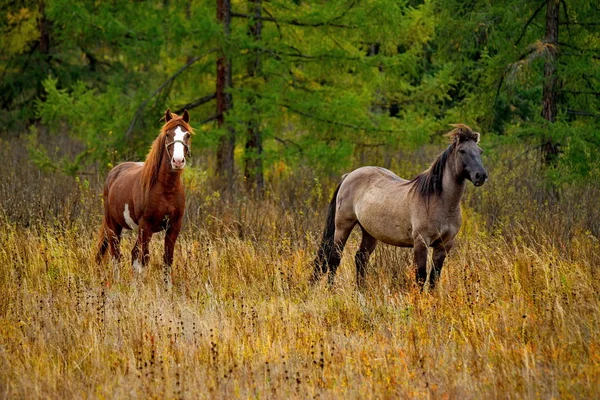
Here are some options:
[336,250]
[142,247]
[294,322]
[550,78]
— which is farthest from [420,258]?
[550,78]

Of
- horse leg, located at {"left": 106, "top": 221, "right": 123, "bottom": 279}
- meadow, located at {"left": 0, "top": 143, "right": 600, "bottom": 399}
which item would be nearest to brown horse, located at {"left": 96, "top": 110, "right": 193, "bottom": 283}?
horse leg, located at {"left": 106, "top": 221, "right": 123, "bottom": 279}

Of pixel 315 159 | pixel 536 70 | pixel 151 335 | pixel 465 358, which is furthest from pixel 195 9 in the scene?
pixel 465 358

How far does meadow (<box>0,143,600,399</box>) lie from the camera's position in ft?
14.7

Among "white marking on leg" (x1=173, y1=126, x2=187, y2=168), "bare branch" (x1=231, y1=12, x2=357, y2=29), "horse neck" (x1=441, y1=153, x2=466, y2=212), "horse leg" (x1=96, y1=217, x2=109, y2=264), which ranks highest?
"bare branch" (x1=231, y1=12, x2=357, y2=29)

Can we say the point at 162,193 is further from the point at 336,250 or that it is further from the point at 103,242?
the point at 336,250

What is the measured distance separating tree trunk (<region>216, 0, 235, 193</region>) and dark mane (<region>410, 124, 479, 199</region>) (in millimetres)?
5168

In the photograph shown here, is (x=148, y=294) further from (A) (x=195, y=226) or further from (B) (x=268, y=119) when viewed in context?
(B) (x=268, y=119)

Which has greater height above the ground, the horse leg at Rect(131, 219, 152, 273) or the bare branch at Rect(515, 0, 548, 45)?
the bare branch at Rect(515, 0, 548, 45)

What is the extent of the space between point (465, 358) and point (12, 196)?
688cm

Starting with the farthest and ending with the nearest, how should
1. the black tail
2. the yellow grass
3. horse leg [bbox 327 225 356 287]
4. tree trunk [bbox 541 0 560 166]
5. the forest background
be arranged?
tree trunk [bbox 541 0 560 166], horse leg [bbox 327 225 356 287], the black tail, the forest background, the yellow grass

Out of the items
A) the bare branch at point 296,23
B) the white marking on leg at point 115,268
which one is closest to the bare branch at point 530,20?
the bare branch at point 296,23

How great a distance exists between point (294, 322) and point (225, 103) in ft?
23.4

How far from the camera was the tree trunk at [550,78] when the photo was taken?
32.7 feet

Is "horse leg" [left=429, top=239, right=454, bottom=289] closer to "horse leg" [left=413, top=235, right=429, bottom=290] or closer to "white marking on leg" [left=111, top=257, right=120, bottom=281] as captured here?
"horse leg" [left=413, top=235, right=429, bottom=290]
